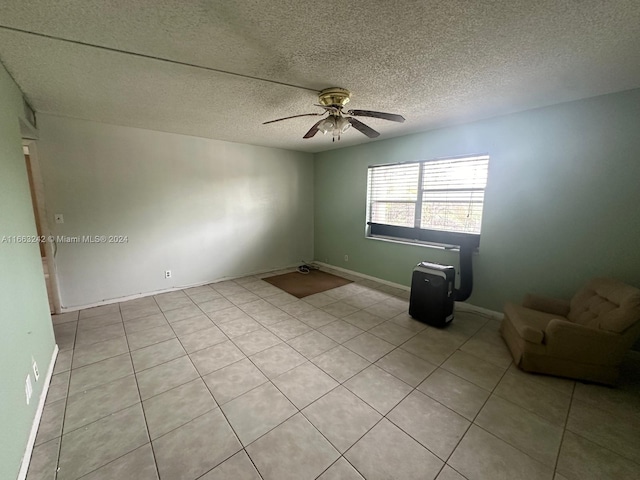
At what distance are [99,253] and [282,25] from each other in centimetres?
365

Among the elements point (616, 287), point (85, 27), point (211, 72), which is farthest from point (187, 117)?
point (616, 287)

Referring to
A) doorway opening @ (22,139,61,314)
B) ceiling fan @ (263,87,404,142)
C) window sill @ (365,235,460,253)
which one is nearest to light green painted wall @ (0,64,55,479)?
doorway opening @ (22,139,61,314)

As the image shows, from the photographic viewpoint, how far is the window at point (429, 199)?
3.23 meters

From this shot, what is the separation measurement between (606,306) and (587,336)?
35 centimetres

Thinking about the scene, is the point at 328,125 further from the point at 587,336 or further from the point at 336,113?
the point at 587,336

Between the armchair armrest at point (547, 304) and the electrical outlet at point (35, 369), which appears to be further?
the armchair armrest at point (547, 304)

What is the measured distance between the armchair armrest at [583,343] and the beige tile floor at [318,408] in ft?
0.81

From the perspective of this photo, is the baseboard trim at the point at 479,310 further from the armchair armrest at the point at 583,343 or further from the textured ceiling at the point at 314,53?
the textured ceiling at the point at 314,53

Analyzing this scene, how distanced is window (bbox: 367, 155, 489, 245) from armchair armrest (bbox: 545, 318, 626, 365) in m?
1.48

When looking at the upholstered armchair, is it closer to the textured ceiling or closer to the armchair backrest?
the armchair backrest

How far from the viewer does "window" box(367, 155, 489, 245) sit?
3.23 m

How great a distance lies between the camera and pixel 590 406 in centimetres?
176

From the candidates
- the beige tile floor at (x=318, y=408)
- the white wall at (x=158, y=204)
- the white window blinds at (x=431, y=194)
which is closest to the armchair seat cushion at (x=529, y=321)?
the beige tile floor at (x=318, y=408)

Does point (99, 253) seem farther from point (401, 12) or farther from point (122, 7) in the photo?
point (401, 12)
